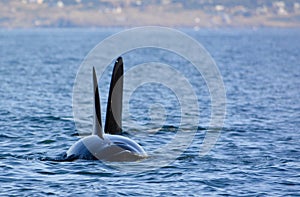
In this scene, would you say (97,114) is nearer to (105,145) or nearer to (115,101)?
(105,145)

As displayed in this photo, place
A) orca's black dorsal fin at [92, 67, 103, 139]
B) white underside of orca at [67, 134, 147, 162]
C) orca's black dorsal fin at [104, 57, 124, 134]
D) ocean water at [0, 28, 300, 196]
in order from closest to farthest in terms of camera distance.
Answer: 1. ocean water at [0, 28, 300, 196]
2. white underside of orca at [67, 134, 147, 162]
3. orca's black dorsal fin at [92, 67, 103, 139]
4. orca's black dorsal fin at [104, 57, 124, 134]

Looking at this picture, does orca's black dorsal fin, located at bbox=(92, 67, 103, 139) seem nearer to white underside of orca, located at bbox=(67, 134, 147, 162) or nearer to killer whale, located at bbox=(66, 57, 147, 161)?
killer whale, located at bbox=(66, 57, 147, 161)

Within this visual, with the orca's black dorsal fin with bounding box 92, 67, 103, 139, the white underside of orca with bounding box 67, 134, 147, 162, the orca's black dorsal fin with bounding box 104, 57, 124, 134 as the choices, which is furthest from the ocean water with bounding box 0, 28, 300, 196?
the orca's black dorsal fin with bounding box 104, 57, 124, 134

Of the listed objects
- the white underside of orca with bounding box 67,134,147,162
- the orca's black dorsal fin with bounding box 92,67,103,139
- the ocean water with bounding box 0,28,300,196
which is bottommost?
the ocean water with bounding box 0,28,300,196

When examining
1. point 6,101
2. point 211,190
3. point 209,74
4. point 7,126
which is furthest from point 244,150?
point 209,74

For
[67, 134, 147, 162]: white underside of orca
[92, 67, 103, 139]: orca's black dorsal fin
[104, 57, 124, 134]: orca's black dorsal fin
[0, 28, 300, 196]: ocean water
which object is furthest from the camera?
[104, 57, 124, 134]: orca's black dorsal fin

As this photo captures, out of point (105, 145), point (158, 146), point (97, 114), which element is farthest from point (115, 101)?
point (158, 146)

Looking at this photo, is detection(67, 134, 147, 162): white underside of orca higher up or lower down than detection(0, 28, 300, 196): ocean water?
higher up

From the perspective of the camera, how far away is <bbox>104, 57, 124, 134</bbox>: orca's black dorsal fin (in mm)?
21328

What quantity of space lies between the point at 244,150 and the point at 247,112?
38.4ft

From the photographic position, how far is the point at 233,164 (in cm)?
2119

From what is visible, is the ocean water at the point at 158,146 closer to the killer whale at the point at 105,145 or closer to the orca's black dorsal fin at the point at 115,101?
the killer whale at the point at 105,145

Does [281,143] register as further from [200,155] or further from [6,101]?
[6,101]

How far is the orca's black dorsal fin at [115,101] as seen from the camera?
2133cm
